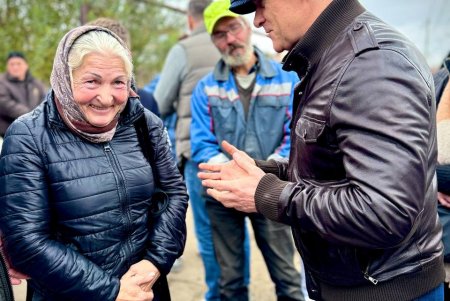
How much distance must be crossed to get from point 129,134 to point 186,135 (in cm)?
152

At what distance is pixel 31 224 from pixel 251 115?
4.81 feet

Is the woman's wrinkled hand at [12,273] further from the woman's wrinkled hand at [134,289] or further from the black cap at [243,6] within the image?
the black cap at [243,6]

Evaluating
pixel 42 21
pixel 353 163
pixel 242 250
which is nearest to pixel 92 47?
pixel 353 163

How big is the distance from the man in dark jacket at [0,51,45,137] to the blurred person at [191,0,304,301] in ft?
11.0

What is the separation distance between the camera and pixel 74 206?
1.61m

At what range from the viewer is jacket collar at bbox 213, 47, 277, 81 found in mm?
2682

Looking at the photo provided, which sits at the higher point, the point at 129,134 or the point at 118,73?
the point at 118,73

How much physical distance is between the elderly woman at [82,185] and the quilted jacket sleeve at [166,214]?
0.05 feet

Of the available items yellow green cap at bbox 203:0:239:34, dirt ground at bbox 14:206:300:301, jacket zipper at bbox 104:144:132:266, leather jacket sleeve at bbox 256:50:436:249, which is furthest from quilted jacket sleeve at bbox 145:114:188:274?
dirt ground at bbox 14:206:300:301

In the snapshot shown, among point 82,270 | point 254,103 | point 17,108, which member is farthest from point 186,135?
point 17,108

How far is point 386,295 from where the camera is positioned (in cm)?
135

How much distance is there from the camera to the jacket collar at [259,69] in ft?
8.80

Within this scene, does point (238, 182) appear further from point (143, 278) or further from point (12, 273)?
point (12, 273)

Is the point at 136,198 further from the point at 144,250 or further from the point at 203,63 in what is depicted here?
the point at 203,63
